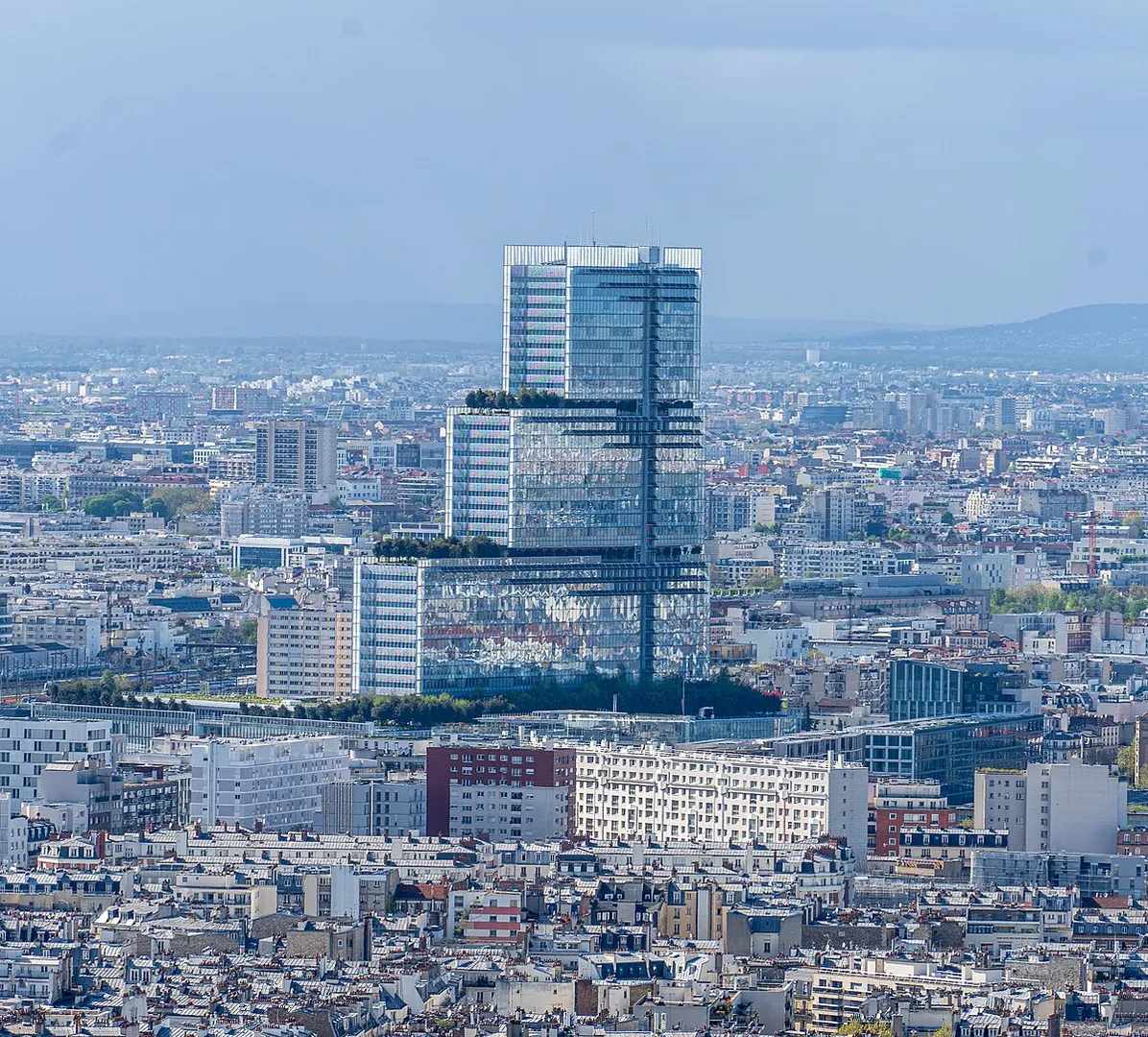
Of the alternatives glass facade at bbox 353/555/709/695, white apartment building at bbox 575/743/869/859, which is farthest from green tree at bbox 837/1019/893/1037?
glass facade at bbox 353/555/709/695

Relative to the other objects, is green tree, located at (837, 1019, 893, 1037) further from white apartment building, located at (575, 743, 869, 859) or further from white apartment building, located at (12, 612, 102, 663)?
white apartment building, located at (12, 612, 102, 663)

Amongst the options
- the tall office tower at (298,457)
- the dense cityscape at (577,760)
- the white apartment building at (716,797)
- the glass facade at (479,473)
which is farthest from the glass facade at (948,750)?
the tall office tower at (298,457)

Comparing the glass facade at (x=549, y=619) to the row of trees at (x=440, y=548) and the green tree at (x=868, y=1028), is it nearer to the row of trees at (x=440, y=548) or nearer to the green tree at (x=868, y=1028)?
the row of trees at (x=440, y=548)

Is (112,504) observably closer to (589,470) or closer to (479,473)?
(479,473)

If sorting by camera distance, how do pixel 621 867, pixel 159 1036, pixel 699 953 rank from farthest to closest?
pixel 621 867
pixel 699 953
pixel 159 1036

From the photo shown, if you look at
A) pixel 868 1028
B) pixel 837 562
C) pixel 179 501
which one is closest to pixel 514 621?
pixel 868 1028

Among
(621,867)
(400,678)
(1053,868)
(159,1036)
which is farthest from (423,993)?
(400,678)

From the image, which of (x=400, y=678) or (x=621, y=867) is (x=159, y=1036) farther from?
(x=400, y=678)
